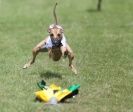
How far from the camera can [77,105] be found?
10.6 metres

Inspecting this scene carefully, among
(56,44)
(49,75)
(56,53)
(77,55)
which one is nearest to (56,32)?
(56,44)

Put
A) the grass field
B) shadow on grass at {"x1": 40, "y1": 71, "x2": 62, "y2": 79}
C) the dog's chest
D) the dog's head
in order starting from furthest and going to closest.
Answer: shadow on grass at {"x1": 40, "y1": 71, "x2": 62, "y2": 79}, the dog's chest, the dog's head, the grass field

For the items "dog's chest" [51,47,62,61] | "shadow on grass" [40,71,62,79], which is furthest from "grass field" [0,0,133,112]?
"dog's chest" [51,47,62,61]

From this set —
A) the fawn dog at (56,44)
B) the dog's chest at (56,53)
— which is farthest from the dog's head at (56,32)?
the dog's chest at (56,53)

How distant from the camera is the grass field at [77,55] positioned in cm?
1091

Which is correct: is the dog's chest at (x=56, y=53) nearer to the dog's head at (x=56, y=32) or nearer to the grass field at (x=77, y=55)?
the dog's head at (x=56, y=32)

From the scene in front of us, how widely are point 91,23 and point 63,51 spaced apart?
29.3 ft

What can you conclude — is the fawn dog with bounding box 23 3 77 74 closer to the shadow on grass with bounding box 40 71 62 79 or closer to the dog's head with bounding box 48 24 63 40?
the dog's head with bounding box 48 24 63 40

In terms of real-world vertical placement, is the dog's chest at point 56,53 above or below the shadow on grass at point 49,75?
above

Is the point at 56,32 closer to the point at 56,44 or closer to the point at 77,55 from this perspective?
the point at 56,44

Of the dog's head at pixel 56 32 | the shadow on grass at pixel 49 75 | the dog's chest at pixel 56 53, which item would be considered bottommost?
the shadow on grass at pixel 49 75

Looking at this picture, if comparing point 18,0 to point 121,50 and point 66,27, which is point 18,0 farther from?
point 121,50

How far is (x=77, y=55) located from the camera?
15539 mm

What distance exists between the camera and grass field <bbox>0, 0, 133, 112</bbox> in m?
10.9
